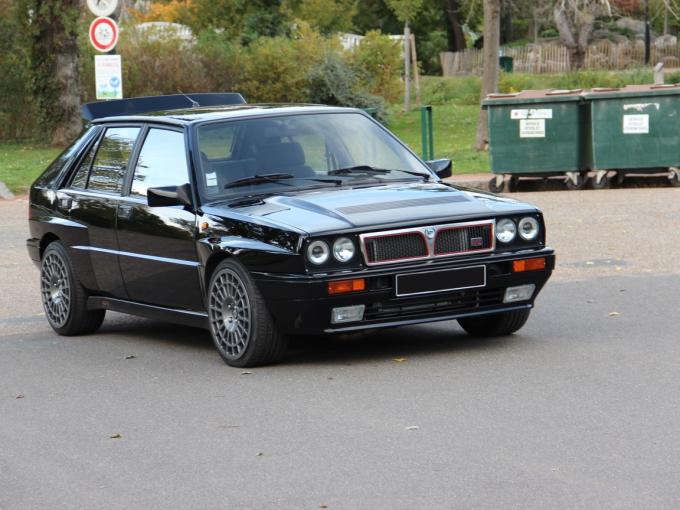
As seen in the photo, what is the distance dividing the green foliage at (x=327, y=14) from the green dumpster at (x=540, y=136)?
3397cm

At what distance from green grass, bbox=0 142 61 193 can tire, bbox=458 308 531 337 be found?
1535 centimetres

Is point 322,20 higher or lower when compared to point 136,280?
higher

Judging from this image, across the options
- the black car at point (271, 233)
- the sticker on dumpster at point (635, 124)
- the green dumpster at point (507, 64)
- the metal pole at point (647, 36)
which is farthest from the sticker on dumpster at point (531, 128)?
the metal pole at point (647, 36)

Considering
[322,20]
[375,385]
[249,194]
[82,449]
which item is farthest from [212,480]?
[322,20]

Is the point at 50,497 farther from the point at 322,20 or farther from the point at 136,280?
the point at 322,20

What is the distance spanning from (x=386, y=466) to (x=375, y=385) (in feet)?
5.79

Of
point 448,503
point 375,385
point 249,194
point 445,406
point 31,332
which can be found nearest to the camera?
point 448,503

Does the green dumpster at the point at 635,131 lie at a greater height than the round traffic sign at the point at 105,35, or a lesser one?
lesser

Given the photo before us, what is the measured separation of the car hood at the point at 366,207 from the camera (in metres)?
7.88

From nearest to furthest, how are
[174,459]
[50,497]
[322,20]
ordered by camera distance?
1. [50,497]
2. [174,459]
3. [322,20]

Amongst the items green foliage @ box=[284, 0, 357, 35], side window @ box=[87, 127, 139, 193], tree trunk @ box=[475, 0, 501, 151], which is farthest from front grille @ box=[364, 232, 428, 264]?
green foliage @ box=[284, 0, 357, 35]

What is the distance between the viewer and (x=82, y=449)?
6.44 metres

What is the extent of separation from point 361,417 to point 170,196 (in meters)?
2.42

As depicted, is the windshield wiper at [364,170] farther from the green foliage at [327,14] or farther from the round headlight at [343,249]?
the green foliage at [327,14]
